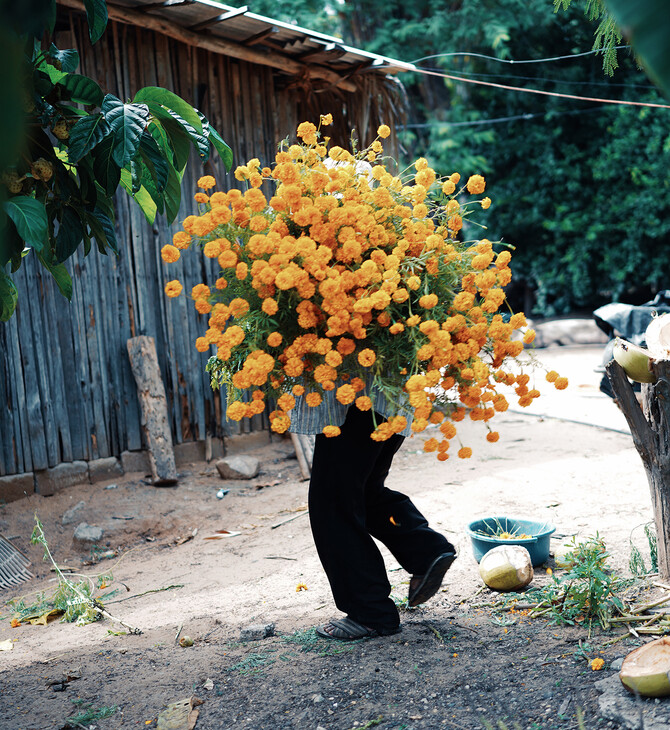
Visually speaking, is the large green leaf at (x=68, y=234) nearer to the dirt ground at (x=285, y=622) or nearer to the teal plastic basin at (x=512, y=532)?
the dirt ground at (x=285, y=622)

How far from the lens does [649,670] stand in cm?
189

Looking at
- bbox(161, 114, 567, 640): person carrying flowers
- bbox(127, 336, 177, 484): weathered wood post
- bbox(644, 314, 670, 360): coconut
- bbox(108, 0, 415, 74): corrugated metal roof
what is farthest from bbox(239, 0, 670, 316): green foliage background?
bbox(161, 114, 567, 640): person carrying flowers

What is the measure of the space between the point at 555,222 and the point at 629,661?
13.2 m

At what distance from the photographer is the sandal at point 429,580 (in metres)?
2.58

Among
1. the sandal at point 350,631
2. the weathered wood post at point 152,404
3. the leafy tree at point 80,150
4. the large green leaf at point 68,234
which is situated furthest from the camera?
the weathered wood post at point 152,404

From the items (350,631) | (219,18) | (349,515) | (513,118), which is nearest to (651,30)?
(349,515)

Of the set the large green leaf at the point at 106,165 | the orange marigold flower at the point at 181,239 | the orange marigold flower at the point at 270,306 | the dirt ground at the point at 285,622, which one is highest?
the large green leaf at the point at 106,165

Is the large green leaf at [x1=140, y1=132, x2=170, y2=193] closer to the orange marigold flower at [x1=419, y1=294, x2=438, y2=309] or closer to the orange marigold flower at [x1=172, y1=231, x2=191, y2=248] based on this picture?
the orange marigold flower at [x1=172, y1=231, x2=191, y2=248]

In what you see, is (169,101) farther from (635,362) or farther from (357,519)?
(635,362)

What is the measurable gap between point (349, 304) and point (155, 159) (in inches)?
25.1

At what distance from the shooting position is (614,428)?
20.4 feet

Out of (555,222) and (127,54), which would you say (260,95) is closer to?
(127,54)

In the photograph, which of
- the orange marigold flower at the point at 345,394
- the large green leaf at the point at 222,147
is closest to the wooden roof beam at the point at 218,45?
the large green leaf at the point at 222,147

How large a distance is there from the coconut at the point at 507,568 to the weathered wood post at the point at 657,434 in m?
0.52
